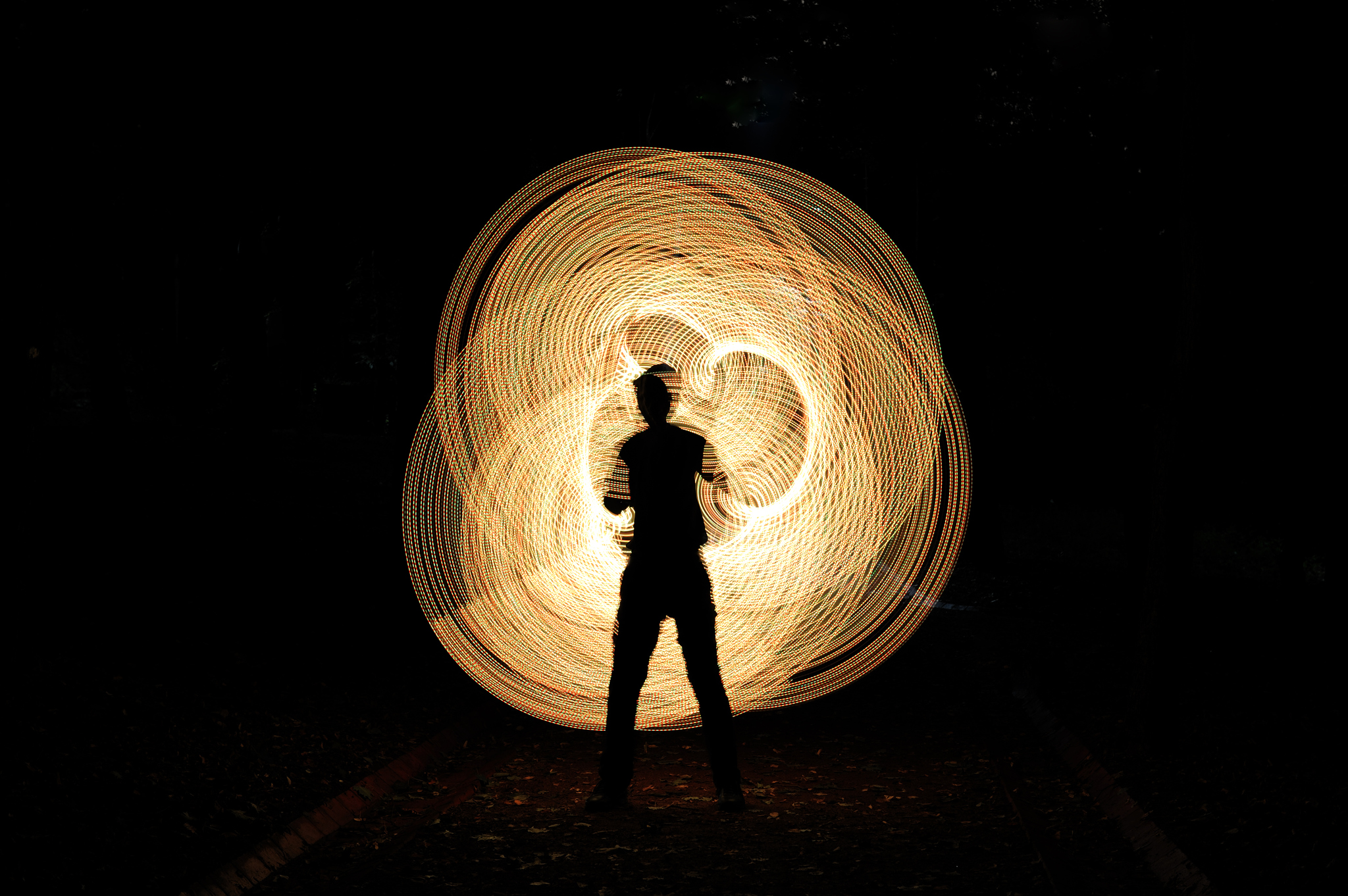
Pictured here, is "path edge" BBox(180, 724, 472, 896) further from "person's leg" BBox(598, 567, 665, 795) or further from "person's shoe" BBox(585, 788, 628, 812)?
"person's leg" BBox(598, 567, 665, 795)

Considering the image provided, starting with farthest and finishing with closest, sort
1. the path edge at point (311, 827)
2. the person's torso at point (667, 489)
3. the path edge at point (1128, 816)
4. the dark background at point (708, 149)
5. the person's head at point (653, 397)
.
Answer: the dark background at point (708, 149)
the person's head at point (653, 397)
the person's torso at point (667, 489)
the path edge at point (1128, 816)
the path edge at point (311, 827)

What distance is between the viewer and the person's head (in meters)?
8.43

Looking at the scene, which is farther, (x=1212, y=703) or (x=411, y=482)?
(x=411, y=482)

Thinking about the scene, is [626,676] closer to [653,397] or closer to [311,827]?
[653,397]

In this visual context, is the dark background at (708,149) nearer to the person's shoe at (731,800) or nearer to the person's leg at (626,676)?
the person's shoe at (731,800)

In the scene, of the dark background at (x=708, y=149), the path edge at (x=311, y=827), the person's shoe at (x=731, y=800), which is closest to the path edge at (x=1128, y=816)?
the dark background at (x=708, y=149)

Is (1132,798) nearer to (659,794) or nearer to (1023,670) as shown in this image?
(659,794)

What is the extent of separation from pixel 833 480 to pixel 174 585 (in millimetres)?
6504

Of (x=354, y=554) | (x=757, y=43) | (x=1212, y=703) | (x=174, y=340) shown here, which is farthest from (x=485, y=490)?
(x=174, y=340)

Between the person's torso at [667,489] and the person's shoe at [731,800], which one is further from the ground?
the person's torso at [667,489]

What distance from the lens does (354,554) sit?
18.8m

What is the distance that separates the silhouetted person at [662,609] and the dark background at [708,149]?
3437 millimetres

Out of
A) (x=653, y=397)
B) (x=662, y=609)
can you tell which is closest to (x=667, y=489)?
(x=653, y=397)

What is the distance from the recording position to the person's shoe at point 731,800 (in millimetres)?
8195
